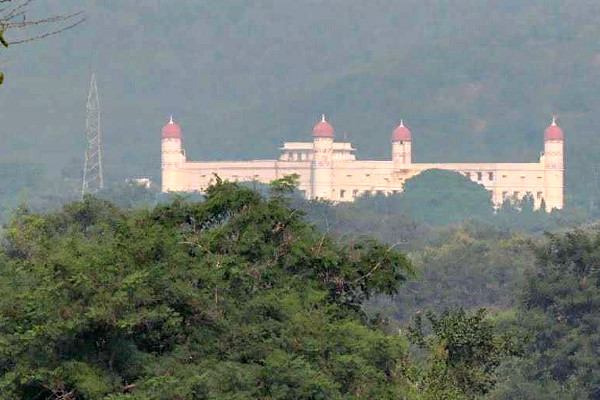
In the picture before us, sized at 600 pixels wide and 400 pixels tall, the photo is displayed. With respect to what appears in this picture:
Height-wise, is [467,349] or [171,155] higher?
[171,155]

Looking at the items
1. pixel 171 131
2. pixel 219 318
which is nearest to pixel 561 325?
pixel 219 318

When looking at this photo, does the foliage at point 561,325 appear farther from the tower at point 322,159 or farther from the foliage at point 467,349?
the tower at point 322,159

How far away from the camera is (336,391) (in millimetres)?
20906

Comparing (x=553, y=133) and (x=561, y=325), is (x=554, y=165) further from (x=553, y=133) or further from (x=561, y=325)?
(x=561, y=325)

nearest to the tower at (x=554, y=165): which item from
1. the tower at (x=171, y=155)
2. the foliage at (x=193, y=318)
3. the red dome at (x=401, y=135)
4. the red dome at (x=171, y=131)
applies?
the red dome at (x=401, y=135)

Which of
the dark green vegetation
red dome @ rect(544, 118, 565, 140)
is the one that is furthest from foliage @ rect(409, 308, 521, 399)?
red dome @ rect(544, 118, 565, 140)

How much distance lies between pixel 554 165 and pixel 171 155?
24.2 meters

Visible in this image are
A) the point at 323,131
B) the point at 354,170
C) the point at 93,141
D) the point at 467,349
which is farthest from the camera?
the point at 93,141

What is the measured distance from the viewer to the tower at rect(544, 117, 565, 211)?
489ft

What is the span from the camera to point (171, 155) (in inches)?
6102

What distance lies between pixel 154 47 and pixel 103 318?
16036 centimetres

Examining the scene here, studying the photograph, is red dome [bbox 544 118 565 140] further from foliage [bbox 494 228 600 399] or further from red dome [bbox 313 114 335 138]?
foliage [bbox 494 228 600 399]

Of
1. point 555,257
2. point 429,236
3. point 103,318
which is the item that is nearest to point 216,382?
point 103,318

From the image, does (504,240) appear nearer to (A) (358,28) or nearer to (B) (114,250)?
(B) (114,250)
